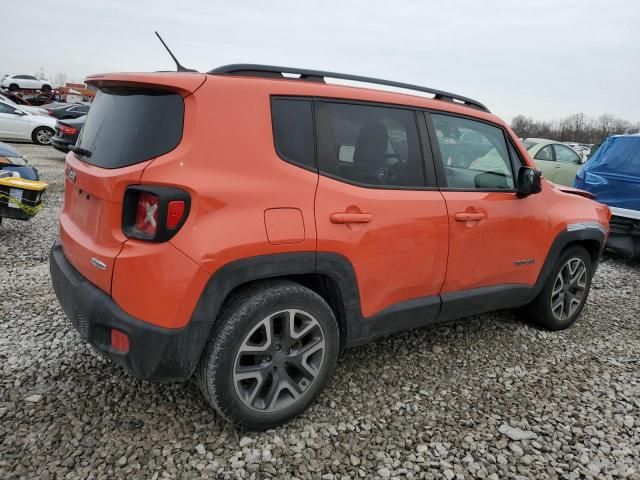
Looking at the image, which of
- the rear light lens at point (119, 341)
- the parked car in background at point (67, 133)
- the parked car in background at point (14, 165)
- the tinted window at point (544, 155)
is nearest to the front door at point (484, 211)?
the rear light lens at point (119, 341)

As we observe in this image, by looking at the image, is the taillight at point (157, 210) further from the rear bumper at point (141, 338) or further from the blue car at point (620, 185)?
the blue car at point (620, 185)

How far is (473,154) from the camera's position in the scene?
3.35m

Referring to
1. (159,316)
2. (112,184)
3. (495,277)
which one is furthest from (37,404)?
(495,277)

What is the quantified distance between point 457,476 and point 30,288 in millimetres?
3772

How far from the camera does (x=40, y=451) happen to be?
2.28 metres

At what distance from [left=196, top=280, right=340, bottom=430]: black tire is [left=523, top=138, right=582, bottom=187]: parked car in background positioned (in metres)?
10.5

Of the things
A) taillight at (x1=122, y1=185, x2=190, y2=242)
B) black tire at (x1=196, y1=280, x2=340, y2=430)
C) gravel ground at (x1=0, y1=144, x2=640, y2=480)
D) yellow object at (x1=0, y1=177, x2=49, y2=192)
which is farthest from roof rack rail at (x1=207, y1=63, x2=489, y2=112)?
yellow object at (x1=0, y1=177, x2=49, y2=192)

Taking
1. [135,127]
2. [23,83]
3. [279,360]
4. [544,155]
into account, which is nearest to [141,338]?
[279,360]

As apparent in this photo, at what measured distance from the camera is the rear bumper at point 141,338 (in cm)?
212

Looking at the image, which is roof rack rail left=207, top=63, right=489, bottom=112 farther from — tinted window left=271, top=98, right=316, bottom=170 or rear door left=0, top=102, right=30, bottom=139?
rear door left=0, top=102, right=30, bottom=139

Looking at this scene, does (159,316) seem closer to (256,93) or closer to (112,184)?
(112,184)

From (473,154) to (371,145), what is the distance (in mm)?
960

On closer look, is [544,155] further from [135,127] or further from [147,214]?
[147,214]

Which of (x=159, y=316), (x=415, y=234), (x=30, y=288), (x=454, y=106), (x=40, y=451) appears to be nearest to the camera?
(x=159, y=316)
